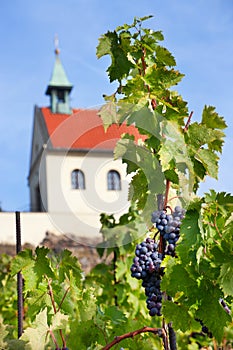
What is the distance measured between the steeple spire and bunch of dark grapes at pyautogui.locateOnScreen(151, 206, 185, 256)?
31.5 m

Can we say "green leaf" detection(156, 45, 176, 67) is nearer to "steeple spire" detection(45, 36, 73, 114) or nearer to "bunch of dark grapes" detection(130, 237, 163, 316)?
"bunch of dark grapes" detection(130, 237, 163, 316)

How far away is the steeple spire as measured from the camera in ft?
109

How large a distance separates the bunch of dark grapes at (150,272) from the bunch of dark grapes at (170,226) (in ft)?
0.16

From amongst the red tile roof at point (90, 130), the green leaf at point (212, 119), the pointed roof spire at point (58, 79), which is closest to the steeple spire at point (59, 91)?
the pointed roof spire at point (58, 79)

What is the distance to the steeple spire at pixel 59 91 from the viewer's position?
1314 inches

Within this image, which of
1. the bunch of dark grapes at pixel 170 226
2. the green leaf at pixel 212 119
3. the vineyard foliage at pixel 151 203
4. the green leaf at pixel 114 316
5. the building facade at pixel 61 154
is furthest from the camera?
the building facade at pixel 61 154

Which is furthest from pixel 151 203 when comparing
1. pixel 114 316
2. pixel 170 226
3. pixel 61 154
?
pixel 61 154

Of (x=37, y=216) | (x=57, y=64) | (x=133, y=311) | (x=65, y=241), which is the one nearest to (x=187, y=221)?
(x=133, y=311)

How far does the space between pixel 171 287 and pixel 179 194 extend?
426 mm

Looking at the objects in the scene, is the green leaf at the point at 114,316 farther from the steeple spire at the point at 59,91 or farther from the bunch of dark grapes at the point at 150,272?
the steeple spire at the point at 59,91

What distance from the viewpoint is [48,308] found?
1.98 meters

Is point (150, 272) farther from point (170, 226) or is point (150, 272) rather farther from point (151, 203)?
point (151, 203)

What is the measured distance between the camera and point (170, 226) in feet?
6.03

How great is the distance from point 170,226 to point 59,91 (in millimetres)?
32701
